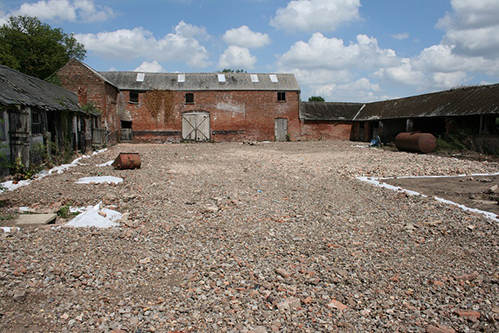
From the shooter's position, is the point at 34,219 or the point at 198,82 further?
the point at 198,82

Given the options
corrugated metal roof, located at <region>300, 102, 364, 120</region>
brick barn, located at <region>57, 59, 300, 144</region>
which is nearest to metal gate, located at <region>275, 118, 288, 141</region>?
brick barn, located at <region>57, 59, 300, 144</region>

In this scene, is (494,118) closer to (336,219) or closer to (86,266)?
(336,219)

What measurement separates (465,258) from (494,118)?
58.3 ft

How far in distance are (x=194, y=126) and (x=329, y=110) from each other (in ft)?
44.0

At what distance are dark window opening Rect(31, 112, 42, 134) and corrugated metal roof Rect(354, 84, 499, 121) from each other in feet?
69.4

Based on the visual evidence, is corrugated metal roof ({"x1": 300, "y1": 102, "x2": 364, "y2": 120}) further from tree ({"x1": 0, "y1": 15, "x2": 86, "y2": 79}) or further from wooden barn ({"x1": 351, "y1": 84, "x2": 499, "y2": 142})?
tree ({"x1": 0, "y1": 15, "x2": 86, "y2": 79})

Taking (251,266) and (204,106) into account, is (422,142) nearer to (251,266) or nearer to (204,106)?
(251,266)

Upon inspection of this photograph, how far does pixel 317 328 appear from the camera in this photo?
360 cm

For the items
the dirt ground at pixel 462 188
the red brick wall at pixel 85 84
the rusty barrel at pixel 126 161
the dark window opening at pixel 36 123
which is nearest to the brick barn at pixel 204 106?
the red brick wall at pixel 85 84

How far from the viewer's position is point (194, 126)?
3045 cm

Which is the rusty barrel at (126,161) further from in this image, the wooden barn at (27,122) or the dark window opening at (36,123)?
the dark window opening at (36,123)

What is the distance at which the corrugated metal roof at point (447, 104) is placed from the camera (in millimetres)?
19172

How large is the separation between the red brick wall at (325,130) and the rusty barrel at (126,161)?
2154cm

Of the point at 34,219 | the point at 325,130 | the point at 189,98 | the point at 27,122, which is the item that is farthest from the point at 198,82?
the point at 34,219
